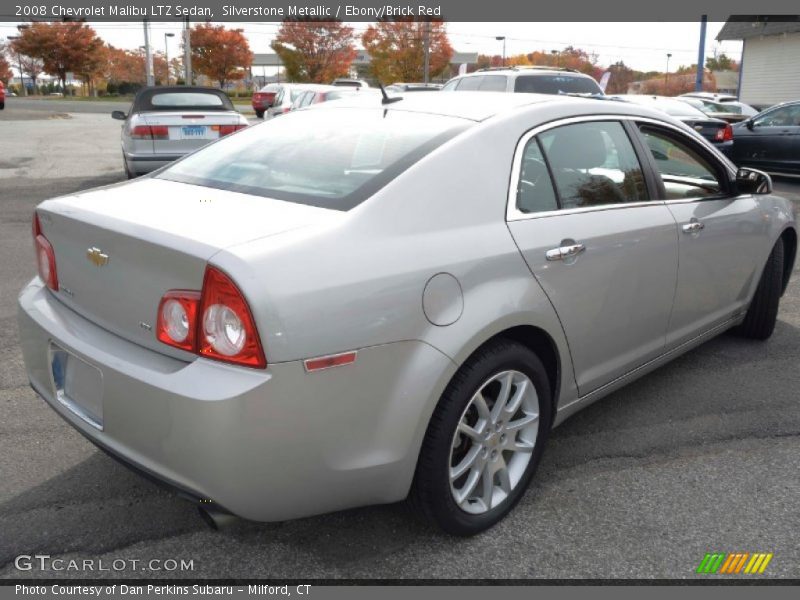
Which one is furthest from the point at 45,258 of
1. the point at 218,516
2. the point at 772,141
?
the point at 772,141

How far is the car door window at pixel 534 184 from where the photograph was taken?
9.36ft

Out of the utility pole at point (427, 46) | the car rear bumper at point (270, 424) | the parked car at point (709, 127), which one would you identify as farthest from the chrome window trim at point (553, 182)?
the utility pole at point (427, 46)

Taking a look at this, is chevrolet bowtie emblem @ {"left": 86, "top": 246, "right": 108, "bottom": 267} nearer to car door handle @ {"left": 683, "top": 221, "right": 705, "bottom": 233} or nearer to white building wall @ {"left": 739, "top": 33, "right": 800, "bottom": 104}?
car door handle @ {"left": 683, "top": 221, "right": 705, "bottom": 233}

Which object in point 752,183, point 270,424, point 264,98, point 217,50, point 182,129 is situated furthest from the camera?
point 217,50

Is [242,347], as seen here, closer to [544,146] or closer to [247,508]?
[247,508]

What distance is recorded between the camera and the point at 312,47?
160 ft

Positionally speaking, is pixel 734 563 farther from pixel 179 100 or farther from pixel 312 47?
pixel 312 47

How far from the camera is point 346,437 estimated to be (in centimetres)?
224

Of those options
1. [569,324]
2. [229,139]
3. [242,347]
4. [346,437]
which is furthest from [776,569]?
[229,139]

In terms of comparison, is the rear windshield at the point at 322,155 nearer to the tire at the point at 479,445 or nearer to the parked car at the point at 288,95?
the tire at the point at 479,445

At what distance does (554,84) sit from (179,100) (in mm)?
6107

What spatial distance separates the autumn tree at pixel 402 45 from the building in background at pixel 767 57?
18.7 m

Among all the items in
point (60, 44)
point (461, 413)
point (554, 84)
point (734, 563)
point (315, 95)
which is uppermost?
point (60, 44)

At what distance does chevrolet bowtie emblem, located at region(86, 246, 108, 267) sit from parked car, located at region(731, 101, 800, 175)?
13.0 m
